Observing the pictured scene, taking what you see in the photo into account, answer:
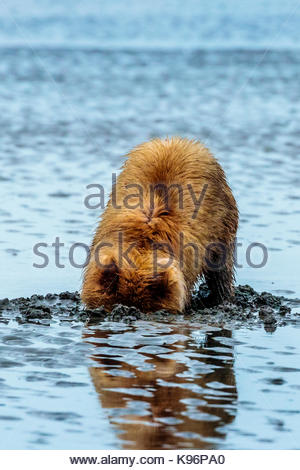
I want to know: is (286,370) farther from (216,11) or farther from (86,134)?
(216,11)

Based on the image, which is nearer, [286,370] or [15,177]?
[286,370]

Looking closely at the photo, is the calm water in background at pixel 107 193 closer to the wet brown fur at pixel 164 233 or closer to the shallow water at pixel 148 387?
the shallow water at pixel 148 387

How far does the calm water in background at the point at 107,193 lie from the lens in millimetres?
6203

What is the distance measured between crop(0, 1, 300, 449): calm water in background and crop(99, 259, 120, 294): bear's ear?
335 mm

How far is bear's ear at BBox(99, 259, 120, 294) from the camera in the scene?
8117 mm

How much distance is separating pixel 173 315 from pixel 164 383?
1600 millimetres

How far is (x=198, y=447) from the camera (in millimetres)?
5766

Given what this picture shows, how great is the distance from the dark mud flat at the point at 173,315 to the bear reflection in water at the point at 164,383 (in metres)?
0.15

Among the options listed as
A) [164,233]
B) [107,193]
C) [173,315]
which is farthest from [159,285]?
[107,193]

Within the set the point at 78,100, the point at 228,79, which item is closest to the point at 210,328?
the point at 78,100

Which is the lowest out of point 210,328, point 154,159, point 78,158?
point 210,328

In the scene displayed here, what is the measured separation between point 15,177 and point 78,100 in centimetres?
824

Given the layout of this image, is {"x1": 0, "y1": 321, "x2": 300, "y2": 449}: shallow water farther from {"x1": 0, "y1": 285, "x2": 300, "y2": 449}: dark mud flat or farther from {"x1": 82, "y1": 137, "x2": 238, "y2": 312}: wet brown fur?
{"x1": 82, "y1": 137, "x2": 238, "y2": 312}: wet brown fur
